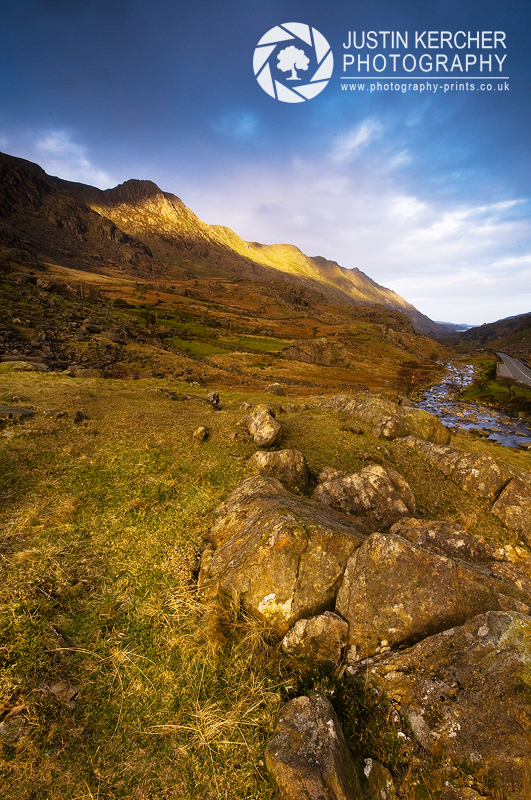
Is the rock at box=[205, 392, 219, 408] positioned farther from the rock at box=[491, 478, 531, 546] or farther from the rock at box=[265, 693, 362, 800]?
the rock at box=[265, 693, 362, 800]

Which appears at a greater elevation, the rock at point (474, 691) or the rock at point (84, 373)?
the rock at point (84, 373)

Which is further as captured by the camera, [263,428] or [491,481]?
[263,428]

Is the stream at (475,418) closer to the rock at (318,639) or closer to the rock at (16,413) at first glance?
the rock at (318,639)

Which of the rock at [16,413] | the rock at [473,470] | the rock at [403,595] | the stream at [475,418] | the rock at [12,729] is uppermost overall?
the rock at [16,413]

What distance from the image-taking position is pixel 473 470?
45.0 feet

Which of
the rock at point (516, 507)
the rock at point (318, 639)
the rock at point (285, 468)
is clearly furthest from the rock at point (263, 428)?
the rock at point (516, 507)

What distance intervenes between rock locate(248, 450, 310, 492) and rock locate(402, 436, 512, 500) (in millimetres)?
7410

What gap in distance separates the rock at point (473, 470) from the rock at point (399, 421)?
212 centimetres

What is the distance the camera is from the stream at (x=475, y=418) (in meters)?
39.6

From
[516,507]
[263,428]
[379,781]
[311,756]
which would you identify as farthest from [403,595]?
[516,507]

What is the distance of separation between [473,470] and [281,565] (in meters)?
11.7

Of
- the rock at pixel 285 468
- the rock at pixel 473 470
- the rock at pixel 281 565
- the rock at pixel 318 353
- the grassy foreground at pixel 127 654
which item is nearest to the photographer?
the grassy foreground at pixel 127 654

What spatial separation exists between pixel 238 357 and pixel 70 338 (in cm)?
3004

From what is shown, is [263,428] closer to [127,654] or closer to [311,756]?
[127,654]
